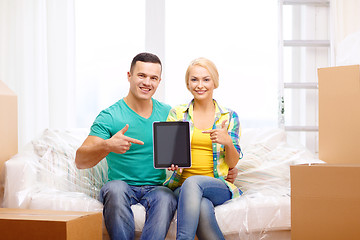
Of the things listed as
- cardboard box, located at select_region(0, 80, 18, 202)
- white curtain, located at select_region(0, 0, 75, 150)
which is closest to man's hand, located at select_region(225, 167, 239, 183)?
cardboard box, located at select_region(0, 80, 18, 202)

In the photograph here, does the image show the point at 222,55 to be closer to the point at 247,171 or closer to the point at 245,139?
the point at 245,139

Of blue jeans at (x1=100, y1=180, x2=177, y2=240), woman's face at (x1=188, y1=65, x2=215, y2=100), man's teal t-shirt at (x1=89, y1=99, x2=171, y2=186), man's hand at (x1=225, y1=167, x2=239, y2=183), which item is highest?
woman's face at (x1=188, y1=65, x2=215, y2=100)

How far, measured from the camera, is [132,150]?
73.9 inches

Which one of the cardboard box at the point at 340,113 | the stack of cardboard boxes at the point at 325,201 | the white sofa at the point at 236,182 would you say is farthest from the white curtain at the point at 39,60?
the stack of cardboard boxes at the point at 325,201

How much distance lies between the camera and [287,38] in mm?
3041

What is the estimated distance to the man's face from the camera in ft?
6.15

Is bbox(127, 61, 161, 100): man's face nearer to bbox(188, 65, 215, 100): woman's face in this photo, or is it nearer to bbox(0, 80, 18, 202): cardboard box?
bbox(188, 65, 215, 100): woman's face

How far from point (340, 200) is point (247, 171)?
83 cm

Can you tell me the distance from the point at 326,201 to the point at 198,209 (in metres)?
0.48

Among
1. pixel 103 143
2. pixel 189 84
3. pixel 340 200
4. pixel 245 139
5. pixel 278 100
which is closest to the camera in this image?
pixel 340 200

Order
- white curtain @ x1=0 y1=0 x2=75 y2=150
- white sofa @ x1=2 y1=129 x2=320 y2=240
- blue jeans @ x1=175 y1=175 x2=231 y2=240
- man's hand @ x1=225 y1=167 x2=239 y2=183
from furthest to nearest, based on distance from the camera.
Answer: white curtain @ x1=0 y1=0 x2=75 y2=150
man's hand @ x1=225 y1=167 x2=239 y2=183
white sofa @ x1=2 y1=129 x2=320 y2=240
blue jeans @ x1=175 y1=175 x2=231 y2=240

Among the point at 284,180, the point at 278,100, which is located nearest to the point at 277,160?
the point at 284,180

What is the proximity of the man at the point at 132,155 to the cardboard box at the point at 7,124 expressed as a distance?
42 centimetres

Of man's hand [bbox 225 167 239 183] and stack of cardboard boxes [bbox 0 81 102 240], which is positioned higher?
man's hand [bbox 225 167 239 183]
